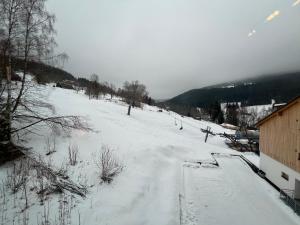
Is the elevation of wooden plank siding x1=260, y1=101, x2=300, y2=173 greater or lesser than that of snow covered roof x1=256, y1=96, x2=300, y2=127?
lesser

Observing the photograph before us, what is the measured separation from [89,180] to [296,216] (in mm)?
10709

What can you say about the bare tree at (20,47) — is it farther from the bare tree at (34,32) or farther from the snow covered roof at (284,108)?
the snow covered roof at (284,108)

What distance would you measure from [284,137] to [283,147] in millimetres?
698

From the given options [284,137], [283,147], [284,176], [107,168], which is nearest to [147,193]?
[107,168]

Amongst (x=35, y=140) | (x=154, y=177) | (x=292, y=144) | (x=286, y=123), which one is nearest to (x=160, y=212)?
(x=154, y=177)

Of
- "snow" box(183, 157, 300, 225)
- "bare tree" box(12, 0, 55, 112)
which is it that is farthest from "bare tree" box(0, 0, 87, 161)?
"snow" box(183, 157, 300, 225)

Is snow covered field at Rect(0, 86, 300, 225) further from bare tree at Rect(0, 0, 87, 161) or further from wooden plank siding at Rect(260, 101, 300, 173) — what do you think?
wooden plank siding at Rect(260, 101, 300, 173)

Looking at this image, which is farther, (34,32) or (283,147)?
(283,147)

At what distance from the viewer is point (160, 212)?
949cm

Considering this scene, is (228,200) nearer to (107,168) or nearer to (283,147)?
(283,147)

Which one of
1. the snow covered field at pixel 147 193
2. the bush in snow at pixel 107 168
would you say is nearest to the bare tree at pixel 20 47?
the snow covered field at pixel 147 193

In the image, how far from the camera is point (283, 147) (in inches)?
580

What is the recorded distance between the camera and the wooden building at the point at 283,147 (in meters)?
13.0

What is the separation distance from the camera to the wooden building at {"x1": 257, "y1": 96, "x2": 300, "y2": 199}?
514 inches
